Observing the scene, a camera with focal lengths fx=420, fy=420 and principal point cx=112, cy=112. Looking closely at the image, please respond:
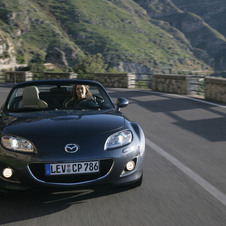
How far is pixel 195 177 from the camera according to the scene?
17.0 ft

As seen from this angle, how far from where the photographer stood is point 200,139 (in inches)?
318

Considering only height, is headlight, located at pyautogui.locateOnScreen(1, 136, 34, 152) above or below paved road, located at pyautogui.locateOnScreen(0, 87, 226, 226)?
above

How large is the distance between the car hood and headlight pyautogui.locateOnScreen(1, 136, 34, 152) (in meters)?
0.06

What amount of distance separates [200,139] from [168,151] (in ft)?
4.65

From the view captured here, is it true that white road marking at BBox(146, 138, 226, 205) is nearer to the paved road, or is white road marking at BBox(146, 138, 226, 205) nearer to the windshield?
the paved road

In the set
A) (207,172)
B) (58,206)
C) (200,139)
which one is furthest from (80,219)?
(200,139)

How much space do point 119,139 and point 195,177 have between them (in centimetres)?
141

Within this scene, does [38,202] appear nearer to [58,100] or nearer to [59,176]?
[59,176]

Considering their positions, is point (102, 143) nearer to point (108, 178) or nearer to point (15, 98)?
point (108, 178)

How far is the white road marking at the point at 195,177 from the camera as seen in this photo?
14.5 ft

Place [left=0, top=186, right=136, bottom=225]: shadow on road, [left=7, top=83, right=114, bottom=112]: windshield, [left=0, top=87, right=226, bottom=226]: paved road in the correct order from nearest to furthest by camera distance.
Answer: [left=0, top=87, right=226, bottom=226]: paved road → [left=0, top=186, right=136, bottom=225]: shadow on road → [left=7, top=83, right=114, bottom=112]: windshield

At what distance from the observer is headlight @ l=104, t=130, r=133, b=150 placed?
419cm

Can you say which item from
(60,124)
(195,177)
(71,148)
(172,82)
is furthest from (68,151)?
(172,82)

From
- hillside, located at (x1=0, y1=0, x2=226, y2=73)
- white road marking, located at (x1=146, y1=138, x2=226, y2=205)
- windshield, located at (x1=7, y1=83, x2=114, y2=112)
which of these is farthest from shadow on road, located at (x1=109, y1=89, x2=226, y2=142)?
hillside, located at (x1=0, y1=0, x2=226, y2=73)
